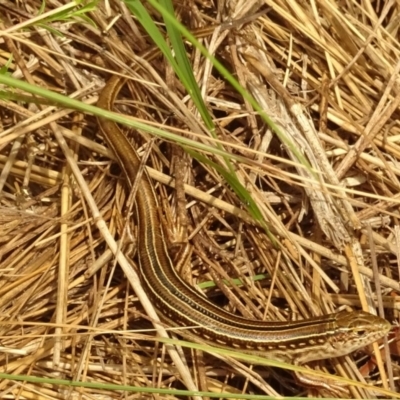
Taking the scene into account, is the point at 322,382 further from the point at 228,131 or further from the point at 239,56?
the point at 239,56

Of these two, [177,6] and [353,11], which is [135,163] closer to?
[177,6]

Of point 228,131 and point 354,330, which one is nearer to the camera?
point 354,330

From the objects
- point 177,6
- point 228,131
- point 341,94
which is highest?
point 177,6

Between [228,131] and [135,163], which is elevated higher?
[228,131]

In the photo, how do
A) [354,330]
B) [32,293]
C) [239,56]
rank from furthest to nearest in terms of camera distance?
[239,56], [32,293], [354,330]

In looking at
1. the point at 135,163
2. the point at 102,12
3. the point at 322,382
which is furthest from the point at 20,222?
the point at 322,382

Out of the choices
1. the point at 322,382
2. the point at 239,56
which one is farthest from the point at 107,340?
the point at 239,56

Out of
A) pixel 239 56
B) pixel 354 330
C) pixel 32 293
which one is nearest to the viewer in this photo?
pixel 354 330
